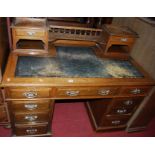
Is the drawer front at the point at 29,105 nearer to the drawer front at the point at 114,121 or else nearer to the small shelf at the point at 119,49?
the drawer front at the point at 114,121

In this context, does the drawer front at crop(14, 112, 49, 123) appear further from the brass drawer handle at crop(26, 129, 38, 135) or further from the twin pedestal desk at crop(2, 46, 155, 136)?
the brass drawer handle at crop(26, 129, 38, 135)

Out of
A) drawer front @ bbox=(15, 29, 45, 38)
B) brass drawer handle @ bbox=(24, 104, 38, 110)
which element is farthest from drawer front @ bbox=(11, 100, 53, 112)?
drawer front @ bbox=(15, 29, 45, 38)

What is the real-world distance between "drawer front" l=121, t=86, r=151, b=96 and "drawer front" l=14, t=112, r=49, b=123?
2.62 feet

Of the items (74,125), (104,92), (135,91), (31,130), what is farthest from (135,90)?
(31,130)

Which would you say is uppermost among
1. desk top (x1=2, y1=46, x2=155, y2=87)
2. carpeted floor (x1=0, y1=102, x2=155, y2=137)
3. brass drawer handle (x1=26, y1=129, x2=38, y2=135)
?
desk top (x1=2, y1=46, x2=155, y2=87)

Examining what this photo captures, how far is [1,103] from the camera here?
1.58 meters

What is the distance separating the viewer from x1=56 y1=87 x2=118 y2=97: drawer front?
4.60 feet

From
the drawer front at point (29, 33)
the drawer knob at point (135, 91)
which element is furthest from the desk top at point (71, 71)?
the drawer front at point (29, 33)

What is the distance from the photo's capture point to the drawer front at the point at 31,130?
165cm

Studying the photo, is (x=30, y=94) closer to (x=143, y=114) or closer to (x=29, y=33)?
(x=29, y=33)

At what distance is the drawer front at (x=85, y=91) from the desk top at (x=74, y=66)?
0.12 metres
